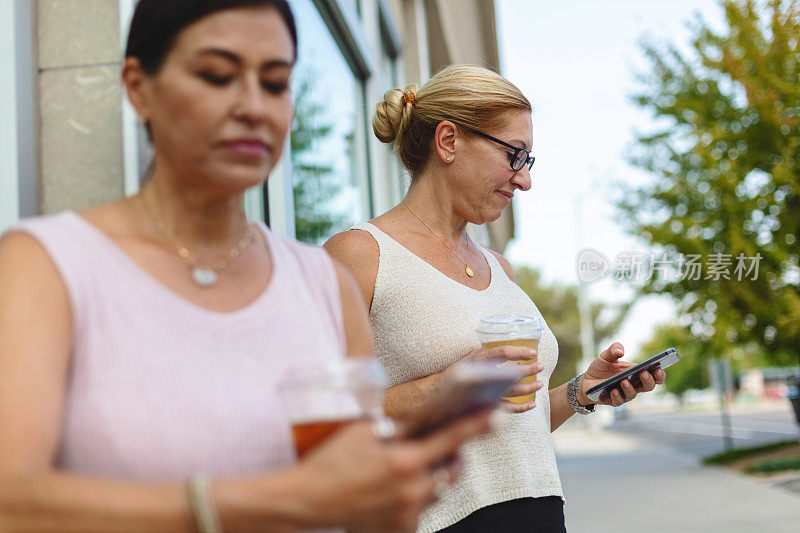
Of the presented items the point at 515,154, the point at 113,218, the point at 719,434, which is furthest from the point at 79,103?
the point at 719,434

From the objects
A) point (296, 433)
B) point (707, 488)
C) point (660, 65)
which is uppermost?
point (660, 65)

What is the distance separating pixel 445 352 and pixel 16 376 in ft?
4.48

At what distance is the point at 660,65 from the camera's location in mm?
15469

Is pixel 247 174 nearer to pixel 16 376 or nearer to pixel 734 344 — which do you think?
pixel 16 376

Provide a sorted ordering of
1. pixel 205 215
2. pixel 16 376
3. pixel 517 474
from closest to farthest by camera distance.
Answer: pixel 16 376 < pixel 205 215 < pixel 517 474

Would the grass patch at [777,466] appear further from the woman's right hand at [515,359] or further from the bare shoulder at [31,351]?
the bare shoulder at [31,351]

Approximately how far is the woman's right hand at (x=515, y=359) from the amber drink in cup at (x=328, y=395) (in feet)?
3.04

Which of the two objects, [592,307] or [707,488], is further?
[592,307]

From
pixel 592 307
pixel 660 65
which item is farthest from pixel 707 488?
pixel 592 307

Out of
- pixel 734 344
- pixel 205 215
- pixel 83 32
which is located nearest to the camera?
pixel 205 215

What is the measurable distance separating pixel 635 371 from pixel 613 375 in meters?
0.14

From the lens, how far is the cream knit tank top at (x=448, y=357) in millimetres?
2178

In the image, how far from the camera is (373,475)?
94 cm

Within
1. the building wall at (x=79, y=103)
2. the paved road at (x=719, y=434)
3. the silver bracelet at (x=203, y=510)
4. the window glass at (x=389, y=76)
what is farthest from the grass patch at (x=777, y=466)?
the silver bracelet at (x=203, y=510)
